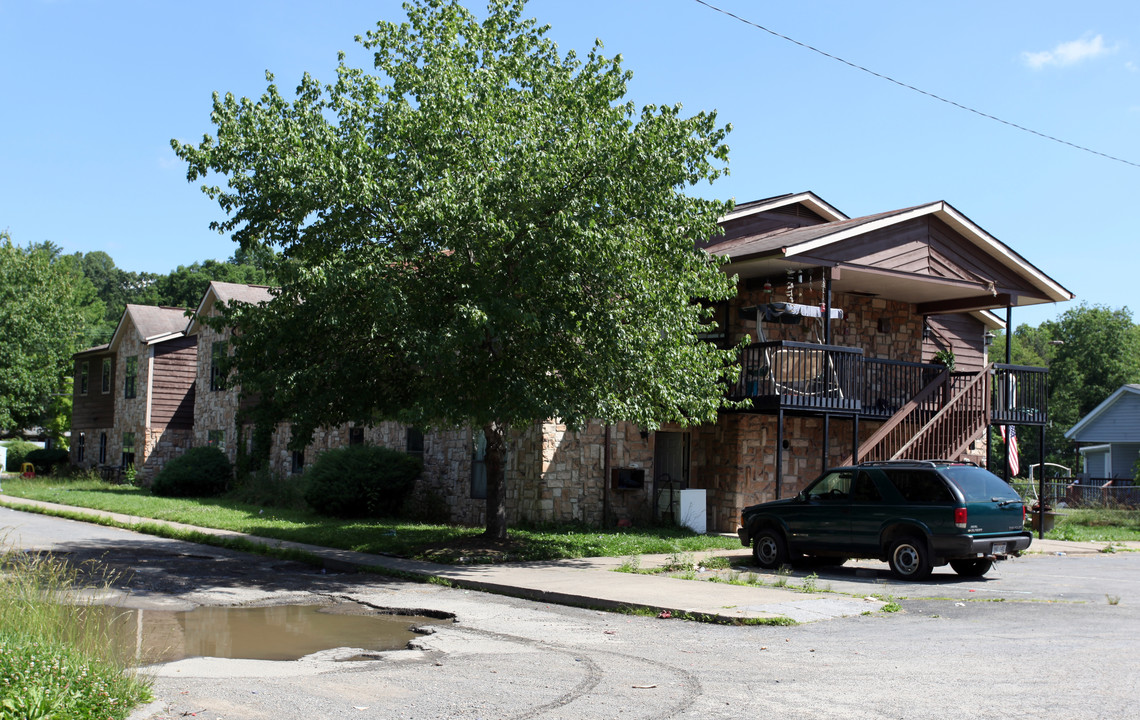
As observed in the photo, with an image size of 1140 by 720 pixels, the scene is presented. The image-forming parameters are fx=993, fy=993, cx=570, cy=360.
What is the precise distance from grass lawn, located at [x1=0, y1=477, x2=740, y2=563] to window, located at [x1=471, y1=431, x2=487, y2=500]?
4.69 feet

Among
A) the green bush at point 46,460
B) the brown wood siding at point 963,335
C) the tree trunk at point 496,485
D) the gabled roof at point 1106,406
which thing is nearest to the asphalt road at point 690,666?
the tree trunk at point 496,485

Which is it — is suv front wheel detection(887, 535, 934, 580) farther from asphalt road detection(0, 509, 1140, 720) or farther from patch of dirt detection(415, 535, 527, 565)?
patch of dirt detection(415, 535, 527, 565)

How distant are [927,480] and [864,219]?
28.2 ft

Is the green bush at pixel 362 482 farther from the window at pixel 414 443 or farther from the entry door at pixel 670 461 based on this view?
the entry door at pixel 670 461

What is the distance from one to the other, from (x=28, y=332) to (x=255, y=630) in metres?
40.9

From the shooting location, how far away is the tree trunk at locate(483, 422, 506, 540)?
1673 centimetres

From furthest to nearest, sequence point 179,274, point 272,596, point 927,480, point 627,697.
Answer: point 179,274, point 927,480, point 272,596, point 627,697

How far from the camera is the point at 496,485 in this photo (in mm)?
17016

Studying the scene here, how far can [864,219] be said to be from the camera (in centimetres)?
2123

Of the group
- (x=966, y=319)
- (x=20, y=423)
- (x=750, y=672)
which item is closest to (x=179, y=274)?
(x=20, y=423)

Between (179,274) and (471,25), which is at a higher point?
(179,274)

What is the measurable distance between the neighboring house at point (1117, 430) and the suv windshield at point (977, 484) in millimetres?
36481

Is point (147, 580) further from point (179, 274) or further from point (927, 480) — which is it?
point (179, 274)

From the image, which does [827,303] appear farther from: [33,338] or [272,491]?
[33,338]
